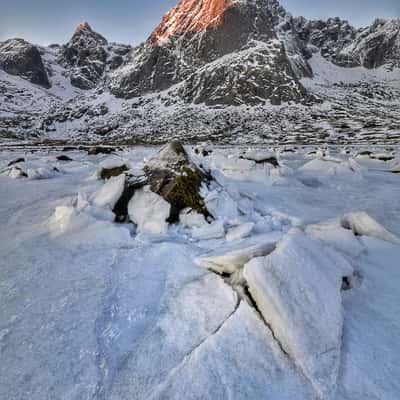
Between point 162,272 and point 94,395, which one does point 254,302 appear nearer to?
point 162,272

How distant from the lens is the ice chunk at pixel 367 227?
Answer: 12.0 feet

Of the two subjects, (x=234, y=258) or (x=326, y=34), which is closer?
(x=234, y=258)

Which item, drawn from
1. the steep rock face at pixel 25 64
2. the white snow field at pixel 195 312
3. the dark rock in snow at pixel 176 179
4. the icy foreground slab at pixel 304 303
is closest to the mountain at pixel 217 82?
the steep rock face at pixel 25 64

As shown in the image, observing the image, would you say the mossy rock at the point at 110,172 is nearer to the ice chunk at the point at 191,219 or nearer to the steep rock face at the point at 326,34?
the ice chunk at the point at 191,219

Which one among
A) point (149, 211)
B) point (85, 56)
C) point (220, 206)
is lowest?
point (220, 206)

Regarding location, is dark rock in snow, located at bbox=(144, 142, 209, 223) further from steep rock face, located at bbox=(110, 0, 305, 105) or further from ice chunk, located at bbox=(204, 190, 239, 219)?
steep rock face, located at bbox=(110, 0, 305, 105)

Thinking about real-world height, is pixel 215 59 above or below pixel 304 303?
above

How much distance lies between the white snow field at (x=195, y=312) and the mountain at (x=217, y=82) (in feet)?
129

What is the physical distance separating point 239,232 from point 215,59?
12012 centimetres

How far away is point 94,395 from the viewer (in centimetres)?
152

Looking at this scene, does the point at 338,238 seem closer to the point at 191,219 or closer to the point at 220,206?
the point at 220,206

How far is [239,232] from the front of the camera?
11.9 feet

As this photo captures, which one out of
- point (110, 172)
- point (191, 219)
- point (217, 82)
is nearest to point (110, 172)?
point (110, 172)

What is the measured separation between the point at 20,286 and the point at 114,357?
5.14 feet
